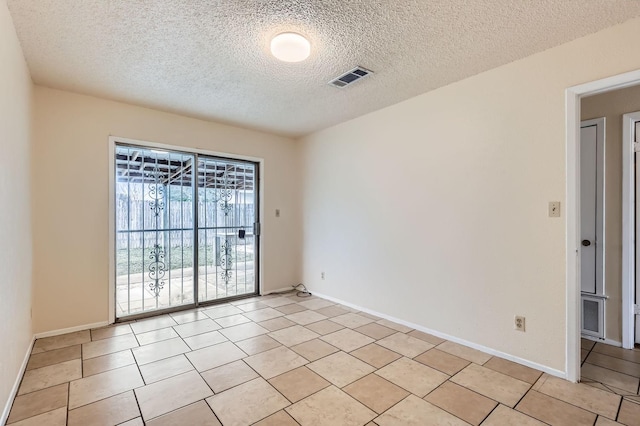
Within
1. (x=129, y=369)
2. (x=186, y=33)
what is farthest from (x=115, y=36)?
(x=129, y=369)

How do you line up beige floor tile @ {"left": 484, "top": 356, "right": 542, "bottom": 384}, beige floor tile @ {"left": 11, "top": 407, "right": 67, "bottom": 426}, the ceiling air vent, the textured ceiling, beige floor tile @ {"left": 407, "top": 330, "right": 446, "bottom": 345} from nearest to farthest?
1. beige floor tile @ {"left": 11, "top": 407, "right": 67, "bottom": 426}
2. the textured ceiling
3. beige floor tile @ {"left": 484, "top": 356, "right": 542, "bottom": 384}
4. the ceiling air vent
5. beige floor tile @ {"left": 407, "top": 330, "right": 446, "bottom": 345}

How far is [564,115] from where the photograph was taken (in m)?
2.36

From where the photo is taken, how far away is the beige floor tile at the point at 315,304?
4.17 meters

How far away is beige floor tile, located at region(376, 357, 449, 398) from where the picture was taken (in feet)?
7.36

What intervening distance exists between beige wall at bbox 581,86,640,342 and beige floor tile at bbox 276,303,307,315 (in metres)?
3.24

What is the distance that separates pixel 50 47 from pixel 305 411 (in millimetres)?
3280

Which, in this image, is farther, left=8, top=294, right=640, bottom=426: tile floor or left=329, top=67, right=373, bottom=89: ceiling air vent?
left=329, top=67, right=373, bottom=89: ceiling air vent

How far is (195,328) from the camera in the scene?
11.1 ft

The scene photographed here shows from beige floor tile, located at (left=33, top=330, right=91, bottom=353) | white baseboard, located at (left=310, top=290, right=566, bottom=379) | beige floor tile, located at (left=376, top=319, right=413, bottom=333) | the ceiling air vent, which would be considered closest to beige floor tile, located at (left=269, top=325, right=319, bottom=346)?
beige floor tile, located at (left=376, top=319, right=413, bottom=333)

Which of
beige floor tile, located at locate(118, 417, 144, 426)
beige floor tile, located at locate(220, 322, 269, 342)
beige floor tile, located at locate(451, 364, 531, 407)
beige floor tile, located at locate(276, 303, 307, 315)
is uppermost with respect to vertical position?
beige floor tile, located at locate(118, 417, 144, 426)

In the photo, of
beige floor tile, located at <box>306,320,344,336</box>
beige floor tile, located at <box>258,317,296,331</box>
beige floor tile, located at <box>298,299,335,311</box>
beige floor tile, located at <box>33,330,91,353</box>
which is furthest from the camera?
beige floor tile, located at <box>298,299,335,311</box>

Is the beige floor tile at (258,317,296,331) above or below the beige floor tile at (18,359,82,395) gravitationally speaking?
below

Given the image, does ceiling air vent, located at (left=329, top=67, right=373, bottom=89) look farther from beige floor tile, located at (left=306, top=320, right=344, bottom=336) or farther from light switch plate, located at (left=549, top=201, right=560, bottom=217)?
beige floor tile, located at (left=306, top=320, right=344, bottom=336)

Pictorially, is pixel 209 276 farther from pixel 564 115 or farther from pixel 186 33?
pixel 564 115
